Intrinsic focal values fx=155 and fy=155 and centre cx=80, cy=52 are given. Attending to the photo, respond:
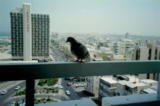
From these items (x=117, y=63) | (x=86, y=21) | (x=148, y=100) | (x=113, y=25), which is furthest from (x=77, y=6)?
(x=148, y=100)

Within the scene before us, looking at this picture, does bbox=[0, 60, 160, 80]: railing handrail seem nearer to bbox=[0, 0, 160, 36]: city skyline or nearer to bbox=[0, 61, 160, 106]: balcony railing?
bbox=[0, 61, 160, 106]: balcony railing

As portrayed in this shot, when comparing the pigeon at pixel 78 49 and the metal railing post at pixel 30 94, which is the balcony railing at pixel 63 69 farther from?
the pigeon at pixel 78 49

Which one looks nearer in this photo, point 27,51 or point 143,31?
point 27,51

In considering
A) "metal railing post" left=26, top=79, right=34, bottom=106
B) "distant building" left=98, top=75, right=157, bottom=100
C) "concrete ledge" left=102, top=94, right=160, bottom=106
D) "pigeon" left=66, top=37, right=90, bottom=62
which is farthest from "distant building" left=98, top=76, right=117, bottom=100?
"metal railing post" left=26, top=79, right=34, bottom=106

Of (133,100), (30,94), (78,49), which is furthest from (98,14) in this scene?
(30,94)

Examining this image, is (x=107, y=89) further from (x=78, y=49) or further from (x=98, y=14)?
(x=98, y=14)

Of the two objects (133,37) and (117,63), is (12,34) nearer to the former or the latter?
(117,63)
